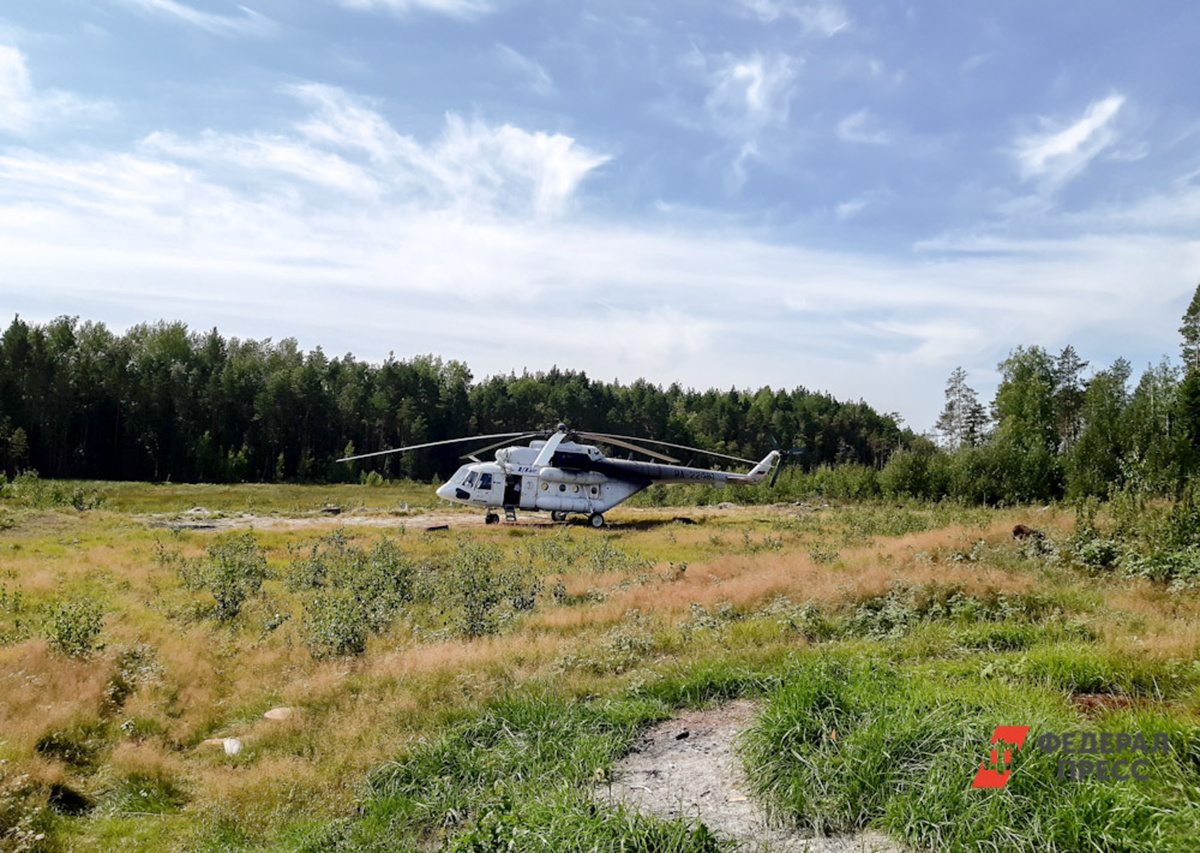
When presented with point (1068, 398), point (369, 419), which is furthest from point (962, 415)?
point (369, 419)

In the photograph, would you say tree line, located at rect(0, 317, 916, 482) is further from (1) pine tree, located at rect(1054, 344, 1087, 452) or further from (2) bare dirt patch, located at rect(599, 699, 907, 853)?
(2) bare dirt patch, located at rect(599, 699, 907, 853)

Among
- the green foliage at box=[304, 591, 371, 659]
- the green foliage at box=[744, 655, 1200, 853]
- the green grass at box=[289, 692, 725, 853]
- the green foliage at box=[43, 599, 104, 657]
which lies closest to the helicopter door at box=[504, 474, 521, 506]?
the green foliage at box=[304, 591, 371, 659]

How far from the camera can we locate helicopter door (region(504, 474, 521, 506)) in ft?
92.6

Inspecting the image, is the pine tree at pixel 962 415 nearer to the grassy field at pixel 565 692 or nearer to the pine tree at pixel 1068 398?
the pine tree at pixel 1068 398

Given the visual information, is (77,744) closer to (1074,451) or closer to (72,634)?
(72,634)

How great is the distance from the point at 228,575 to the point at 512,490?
13521 mm

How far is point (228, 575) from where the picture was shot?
15797 mm

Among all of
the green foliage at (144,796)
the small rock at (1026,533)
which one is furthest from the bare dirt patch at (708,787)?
the small rock at (1026,533)

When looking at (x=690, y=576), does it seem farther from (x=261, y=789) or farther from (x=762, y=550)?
(x=261, y=789)

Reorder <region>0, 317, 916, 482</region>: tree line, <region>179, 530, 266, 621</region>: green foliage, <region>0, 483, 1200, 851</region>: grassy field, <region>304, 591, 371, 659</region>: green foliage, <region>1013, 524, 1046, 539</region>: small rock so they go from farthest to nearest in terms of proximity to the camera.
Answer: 1. <region>0, 317, 916, 482</region>: tree line
2. <region>1013, 524, 1046, 539</region>: small rock
3. <region>179, 530, 266, 621</region>: green foliage
4. <region>304, 591, 371, 659</region>: green foliage
5. <region>0, 483, 1200, 851</region>: grassy field

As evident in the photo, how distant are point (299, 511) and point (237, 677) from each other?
26.8 metres

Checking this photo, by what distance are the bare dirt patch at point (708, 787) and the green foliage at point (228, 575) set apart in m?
10.5

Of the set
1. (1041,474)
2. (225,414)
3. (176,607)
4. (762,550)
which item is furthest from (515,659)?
(225,414)

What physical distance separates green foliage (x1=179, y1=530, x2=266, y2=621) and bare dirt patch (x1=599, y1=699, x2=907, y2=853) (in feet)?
34.6
